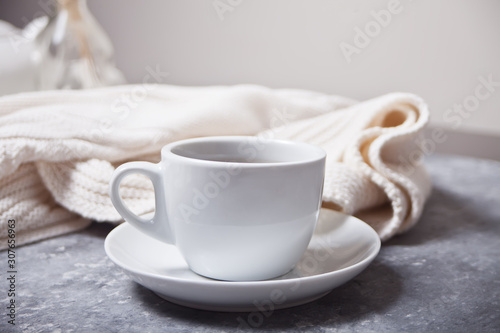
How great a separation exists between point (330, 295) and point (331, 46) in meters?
1.06

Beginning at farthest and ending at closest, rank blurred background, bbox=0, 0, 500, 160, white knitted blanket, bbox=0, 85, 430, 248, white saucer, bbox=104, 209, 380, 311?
blurred background, bbox=0, 0, 500, 160
white knitted blanket, bbox=0, 85, 430, 248
white saucer, bbox=104, 209, 380, 311

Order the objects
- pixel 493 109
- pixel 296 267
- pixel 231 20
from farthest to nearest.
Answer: pixel 231 20, pixel 493 109, pixel 296 267

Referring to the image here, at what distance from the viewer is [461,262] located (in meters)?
0.52

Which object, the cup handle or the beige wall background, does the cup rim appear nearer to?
the cup handle

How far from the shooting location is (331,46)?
139cm

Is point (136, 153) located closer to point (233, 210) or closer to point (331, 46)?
point (233, 210)

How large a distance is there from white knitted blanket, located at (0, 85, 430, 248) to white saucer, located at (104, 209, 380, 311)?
5cm

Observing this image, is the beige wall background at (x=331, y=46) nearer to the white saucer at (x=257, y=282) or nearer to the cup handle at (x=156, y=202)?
the white saucer at (x=257, y=282)

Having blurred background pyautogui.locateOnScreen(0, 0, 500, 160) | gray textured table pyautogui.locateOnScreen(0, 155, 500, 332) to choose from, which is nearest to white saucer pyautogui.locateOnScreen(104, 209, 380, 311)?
gray textured table pyautogui.locateOnScreen(0, 155, 500, 332)

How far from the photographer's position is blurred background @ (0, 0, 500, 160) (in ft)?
3.91

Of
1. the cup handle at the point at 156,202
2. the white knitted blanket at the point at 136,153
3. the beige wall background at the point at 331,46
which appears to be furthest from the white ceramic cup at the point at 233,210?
the beige wall background at the point at 331,46

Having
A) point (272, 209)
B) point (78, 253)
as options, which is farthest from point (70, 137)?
point (272, 209)

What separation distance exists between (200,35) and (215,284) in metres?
1.37

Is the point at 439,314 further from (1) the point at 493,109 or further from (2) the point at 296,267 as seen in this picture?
(1) the point at 493,109
